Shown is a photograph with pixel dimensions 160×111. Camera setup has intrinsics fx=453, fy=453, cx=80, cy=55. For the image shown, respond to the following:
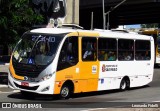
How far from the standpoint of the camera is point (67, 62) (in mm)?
16141

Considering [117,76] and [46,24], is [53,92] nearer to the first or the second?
[117,76]

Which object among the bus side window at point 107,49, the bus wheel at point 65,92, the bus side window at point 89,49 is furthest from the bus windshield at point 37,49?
the bus side window at point 107,49

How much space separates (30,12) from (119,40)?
211 inches

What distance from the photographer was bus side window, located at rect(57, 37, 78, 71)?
625 inches

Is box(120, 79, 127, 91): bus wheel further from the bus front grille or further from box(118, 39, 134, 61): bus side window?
the bus front grille

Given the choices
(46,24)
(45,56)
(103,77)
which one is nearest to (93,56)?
(103,77)

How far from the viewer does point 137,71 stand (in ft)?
68.7

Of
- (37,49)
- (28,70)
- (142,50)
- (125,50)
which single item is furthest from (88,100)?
(142,50)

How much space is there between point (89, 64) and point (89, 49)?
575mm

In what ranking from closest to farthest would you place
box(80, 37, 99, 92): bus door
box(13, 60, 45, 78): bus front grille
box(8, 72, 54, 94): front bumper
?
box(8, 72, 54, 94): front bumper < box(13, 60, 45, 78): bus front grille < box(80, 37, 99, 92): bus door

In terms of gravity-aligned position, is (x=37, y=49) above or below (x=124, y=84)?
above

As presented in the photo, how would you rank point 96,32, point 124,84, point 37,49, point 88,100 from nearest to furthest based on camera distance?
point 37,49 → point 88,100 → point 96,32 → point 124,84

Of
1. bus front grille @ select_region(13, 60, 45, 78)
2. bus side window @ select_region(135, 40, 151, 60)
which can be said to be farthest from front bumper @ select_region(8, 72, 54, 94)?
bus side window @ select_region(135, 40, 151, 60)

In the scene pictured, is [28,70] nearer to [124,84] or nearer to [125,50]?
[125,50]
